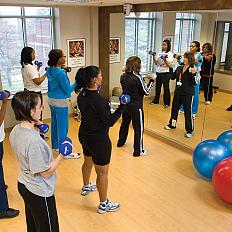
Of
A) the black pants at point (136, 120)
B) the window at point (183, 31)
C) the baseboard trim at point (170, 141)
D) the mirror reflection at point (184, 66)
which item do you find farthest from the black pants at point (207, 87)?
the black pants at point (136, 120)

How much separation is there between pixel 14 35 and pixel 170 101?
2.76m

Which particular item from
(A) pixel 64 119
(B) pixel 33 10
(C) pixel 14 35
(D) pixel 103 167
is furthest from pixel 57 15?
(D) pixel 103 167

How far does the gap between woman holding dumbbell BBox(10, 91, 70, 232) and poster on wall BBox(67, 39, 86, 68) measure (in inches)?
138

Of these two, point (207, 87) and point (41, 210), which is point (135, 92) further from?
point (41, 210)

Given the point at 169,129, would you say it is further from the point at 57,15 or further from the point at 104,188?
the point at 57,15

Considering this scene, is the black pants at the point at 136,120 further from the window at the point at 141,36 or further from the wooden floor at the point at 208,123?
the window at the point at 141,36

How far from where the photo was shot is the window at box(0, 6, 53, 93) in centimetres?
433

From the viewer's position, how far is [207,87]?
4148 mm

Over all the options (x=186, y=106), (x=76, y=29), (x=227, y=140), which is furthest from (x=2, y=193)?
(x=76, y=29)

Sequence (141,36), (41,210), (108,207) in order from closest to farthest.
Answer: (41,210), (108,207), (141,36)

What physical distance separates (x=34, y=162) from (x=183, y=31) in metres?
3.38

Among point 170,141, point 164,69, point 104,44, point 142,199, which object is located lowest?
point 142,199

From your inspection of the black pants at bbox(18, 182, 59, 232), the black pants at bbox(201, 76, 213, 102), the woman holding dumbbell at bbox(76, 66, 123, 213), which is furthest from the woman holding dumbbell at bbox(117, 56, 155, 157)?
the black pants at bbox(18, 182, 59, 232)

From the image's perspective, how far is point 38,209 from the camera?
66.1 inches
